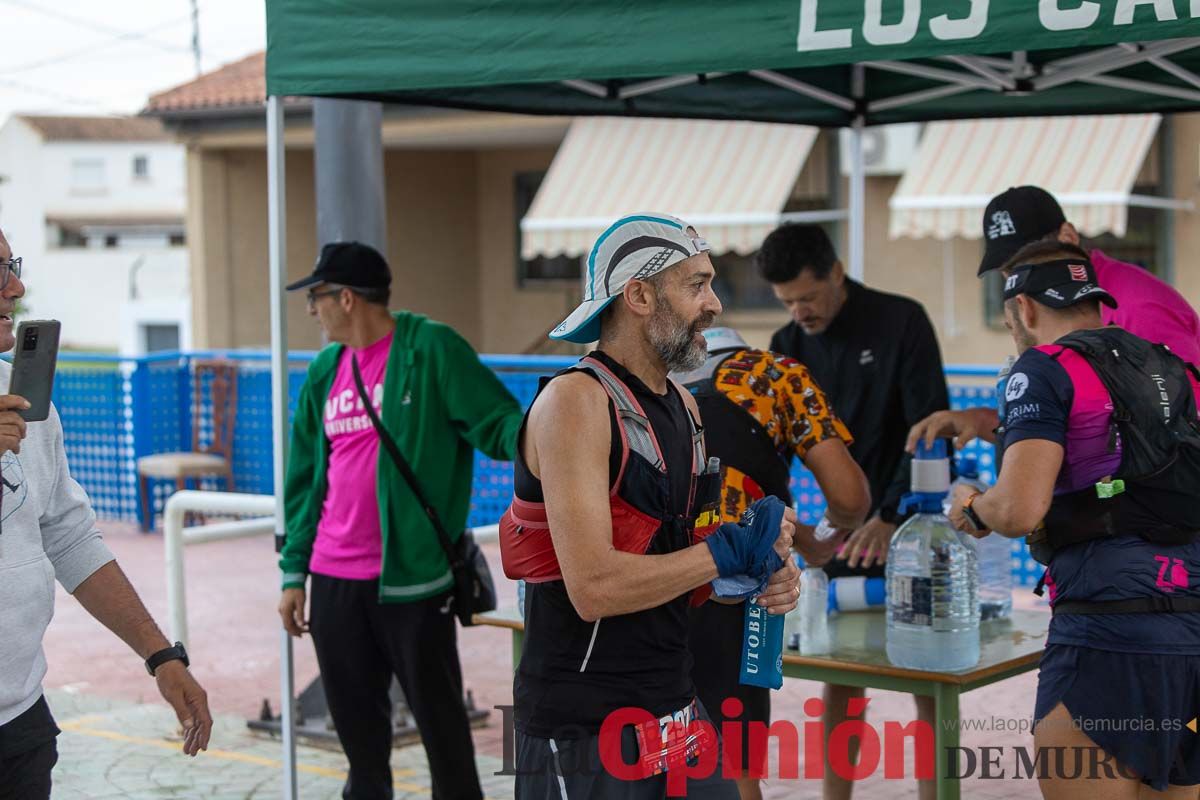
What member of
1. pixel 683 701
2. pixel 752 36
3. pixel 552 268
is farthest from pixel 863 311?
pixel 552 268

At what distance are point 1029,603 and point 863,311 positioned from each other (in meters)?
4.50

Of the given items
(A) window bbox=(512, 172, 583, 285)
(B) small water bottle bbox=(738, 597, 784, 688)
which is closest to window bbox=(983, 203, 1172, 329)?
(A) window bbox=(512, 172, 583, 285)

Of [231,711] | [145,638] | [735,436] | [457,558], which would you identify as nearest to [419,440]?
[457,558]

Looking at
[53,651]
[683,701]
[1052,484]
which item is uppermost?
[1052,484]

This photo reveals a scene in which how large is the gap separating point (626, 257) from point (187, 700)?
1.34 meters

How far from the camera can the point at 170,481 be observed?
13.1m

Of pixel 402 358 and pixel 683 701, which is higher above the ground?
pixel 402 358

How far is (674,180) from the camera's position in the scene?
15.4 meters

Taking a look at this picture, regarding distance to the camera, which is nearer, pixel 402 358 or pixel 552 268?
pixel 402 358

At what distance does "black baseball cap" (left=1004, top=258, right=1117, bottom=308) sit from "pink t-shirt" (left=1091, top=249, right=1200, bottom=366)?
0.51 metres

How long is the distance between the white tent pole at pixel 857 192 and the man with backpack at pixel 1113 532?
10.1 feet

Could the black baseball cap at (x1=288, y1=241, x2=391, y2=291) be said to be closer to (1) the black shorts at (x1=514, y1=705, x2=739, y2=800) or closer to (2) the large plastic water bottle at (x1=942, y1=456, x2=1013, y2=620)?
(2) the large plastic water bottle at (x1=942, y1=456, x2=1013, y2=620)

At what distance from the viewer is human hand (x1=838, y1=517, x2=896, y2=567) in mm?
4863

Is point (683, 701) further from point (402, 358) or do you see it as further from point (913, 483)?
point (402, 358)
